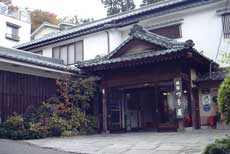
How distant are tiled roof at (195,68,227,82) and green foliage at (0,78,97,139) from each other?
607 centimetres

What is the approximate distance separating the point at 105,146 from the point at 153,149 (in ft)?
6.15

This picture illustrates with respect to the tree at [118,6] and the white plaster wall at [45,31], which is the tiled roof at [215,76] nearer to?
the white plaster wall at [45,31]

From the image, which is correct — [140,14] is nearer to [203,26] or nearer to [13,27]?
[203,26]

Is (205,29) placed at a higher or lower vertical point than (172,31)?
lower

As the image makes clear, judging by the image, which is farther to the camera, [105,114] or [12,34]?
[12,34]

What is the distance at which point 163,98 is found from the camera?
17.3 m

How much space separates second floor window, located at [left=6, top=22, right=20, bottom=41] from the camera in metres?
32.1

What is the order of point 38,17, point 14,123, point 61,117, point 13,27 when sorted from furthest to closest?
point 38,17, point 13,27, point 61,117, point 14,123

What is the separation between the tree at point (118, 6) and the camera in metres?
43.0

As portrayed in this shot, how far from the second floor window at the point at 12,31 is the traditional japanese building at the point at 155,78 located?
18.0m

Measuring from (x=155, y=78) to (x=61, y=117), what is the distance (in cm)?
520

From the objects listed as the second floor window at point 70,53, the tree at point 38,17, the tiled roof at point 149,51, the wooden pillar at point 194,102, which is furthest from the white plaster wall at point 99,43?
the tree at point 38,17

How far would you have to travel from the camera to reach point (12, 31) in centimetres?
3288

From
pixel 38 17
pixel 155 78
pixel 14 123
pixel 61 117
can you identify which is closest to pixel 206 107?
pixel 155 78
